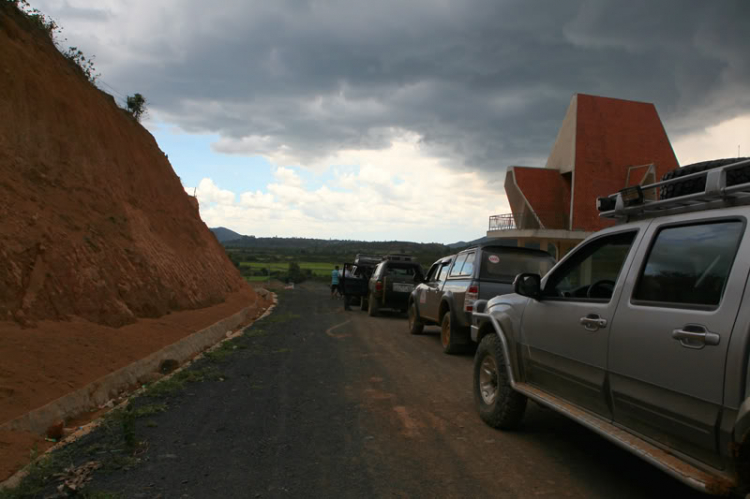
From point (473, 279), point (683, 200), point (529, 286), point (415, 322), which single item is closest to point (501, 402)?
point (529, 286)

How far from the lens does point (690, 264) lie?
3.40 meters

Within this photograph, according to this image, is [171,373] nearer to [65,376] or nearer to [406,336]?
[65,376]

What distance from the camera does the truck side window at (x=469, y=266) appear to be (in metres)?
10.3

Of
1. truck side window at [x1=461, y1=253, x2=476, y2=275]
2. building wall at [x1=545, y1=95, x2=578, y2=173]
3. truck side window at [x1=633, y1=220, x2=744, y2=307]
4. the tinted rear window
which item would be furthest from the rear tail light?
building wall at [x1=545, y1=95, x2=578, y2=173]

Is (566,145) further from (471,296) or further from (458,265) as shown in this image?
(471,296)

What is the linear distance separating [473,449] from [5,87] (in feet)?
39.6

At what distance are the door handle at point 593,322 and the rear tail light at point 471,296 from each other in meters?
5.53

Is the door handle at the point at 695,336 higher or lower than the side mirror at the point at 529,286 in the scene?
lower

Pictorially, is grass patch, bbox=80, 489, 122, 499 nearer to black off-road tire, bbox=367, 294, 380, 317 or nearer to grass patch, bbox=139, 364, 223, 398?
grass patch, bbox=139, 364, 223, 398

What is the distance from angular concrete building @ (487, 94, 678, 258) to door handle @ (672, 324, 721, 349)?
2580 cm

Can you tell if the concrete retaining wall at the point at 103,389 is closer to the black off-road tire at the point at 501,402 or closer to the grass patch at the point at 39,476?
the grass patch at the point at 39,476

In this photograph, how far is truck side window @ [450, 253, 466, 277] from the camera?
1102 cm

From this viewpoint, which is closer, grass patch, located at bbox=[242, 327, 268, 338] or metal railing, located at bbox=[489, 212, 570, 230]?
grass patch, located at bbox=[242, 327, 268, 338]

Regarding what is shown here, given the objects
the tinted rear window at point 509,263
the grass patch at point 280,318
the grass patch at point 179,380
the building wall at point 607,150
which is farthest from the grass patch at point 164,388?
the building wall at point 607,150
